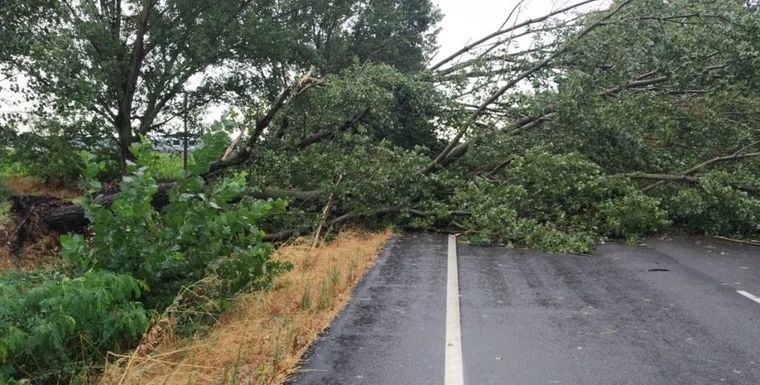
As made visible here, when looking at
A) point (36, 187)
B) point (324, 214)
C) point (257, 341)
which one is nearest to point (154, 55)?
point (36, 187)

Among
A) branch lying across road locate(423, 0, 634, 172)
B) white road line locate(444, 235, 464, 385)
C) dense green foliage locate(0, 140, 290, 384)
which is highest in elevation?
branch lying across road locate(423, 0, 634, 172)

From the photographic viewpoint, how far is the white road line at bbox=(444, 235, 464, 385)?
417cm

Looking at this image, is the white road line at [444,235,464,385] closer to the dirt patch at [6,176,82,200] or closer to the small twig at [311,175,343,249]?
the small twig at [311,175,343,249]

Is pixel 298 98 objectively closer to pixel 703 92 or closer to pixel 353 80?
pixel 353 80

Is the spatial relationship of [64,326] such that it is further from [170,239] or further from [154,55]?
[154,55]

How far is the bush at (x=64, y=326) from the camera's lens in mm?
4055

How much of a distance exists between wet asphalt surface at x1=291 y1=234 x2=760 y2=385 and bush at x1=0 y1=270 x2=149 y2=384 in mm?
1522

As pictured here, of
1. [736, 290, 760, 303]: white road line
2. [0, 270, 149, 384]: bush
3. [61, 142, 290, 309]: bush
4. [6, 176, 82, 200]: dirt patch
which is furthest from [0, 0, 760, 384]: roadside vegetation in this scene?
[6, 176, 82, 200]: dirt patch

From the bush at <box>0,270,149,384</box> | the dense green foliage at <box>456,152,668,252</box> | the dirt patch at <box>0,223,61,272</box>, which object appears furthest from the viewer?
the dense green foliage at <box>456,152,668,252</box>

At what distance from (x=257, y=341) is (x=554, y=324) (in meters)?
2.55

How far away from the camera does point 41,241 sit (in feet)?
32.7

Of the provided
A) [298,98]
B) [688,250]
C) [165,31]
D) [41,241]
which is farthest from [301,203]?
[165,31]

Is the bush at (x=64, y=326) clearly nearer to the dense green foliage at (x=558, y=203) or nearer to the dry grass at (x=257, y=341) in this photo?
the dry grass at (x=257, y=341)

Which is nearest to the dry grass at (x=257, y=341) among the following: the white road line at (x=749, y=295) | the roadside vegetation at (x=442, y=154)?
the roadside vegetation at (x=442, y=154)
